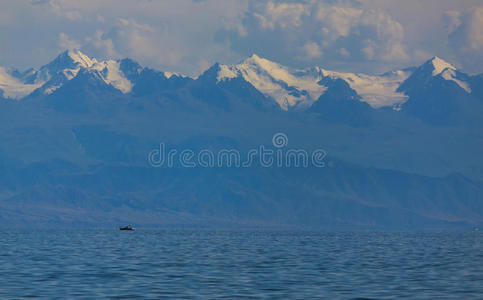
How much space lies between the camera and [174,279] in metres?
91.3

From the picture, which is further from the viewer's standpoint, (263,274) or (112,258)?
(112,258)

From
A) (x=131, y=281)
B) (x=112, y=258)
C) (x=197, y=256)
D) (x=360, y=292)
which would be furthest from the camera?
(x=197, y=256)

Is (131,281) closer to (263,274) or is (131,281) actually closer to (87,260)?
(263,274)

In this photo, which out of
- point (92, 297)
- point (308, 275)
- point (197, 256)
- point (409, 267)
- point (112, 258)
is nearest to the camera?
point (92, 297)

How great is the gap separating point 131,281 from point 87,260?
31221 mm

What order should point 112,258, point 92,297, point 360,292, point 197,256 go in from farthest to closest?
point 197,256 < point 112,258 < point 360,292 < point 92,297

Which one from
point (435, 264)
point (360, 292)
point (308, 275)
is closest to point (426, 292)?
point (360, 292)

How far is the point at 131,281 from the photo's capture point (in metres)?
87.8

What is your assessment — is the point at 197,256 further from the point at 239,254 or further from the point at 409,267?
the point at 409,267

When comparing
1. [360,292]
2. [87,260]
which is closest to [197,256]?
[87,260]

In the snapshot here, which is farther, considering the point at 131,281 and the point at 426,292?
the point at 131,281

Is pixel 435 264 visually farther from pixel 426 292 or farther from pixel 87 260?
pixel 87 260

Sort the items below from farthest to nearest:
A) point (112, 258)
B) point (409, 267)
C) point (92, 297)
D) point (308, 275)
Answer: point (112, 258), point (409, 267), point (308, 275), point (92, 297)

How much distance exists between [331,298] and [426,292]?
10.1 metres
